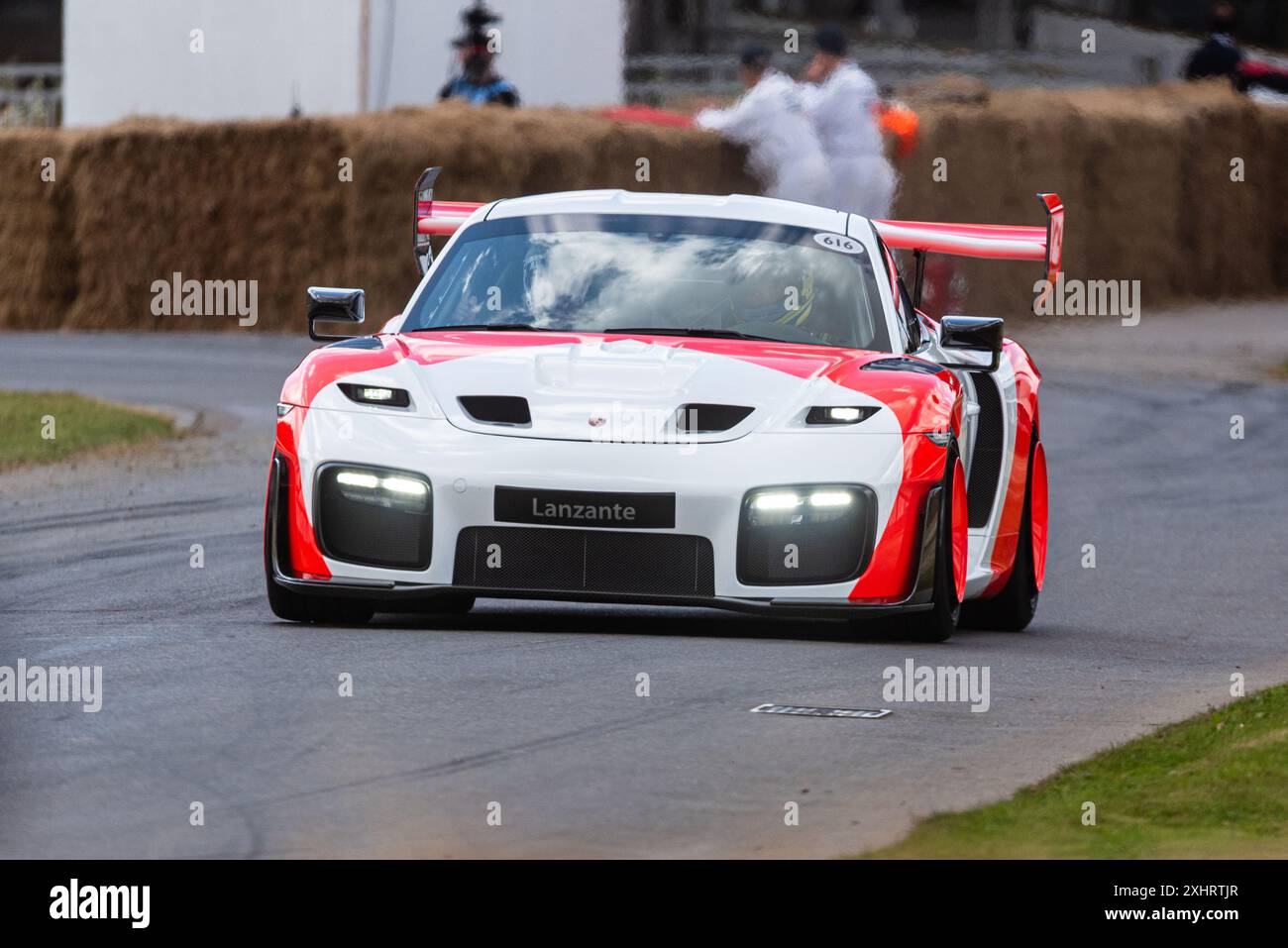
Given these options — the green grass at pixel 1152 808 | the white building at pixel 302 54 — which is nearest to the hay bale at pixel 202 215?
the white building at pixel 302 54

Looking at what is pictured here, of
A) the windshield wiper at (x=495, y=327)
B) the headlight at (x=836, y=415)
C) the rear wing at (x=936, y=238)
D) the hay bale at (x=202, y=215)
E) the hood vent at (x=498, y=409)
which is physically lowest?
the hay bale at (x=202, y=215)

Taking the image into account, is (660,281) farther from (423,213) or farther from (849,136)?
(849,136)

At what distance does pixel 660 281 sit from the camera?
9.44 m

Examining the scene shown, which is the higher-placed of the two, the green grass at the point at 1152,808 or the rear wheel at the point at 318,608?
the green grass at the point at 1152,808

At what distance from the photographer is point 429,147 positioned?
26953mm

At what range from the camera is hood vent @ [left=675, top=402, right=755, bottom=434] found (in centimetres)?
A: 849

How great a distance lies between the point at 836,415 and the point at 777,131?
12.1 m

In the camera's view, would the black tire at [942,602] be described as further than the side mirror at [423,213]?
No

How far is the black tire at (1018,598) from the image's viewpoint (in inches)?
401

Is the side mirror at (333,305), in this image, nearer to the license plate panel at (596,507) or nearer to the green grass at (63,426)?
the license plate panel at (596,507)

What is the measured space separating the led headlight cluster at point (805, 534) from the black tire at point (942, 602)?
0.27 meters
